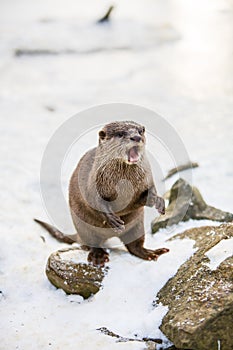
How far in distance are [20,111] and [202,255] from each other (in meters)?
4.81

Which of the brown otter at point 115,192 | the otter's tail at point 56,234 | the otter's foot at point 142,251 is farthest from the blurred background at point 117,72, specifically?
the otter's foot at point 142,251

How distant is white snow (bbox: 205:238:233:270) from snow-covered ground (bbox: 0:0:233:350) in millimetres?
412

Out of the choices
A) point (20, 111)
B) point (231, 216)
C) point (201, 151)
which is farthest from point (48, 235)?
point (20, 111)

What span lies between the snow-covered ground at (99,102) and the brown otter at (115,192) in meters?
0.19

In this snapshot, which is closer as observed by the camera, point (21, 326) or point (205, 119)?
point (21, 326)

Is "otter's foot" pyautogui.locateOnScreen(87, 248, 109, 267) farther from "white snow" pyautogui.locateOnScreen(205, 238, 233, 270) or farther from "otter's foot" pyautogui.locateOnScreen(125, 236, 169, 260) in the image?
"white snow" pyautogui.locateOnScreen(205, 238, 233, 270)

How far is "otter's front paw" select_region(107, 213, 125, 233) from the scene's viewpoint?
11.8 feet

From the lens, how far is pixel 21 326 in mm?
3400

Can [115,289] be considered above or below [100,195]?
below

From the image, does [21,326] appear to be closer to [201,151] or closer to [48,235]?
[48,235]

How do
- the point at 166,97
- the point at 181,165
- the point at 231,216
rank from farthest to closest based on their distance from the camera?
the point at 166,97 → the point at 181,165 → the point at 231,216

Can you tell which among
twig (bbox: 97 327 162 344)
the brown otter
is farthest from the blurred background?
twig (bbox: 97 327 162 344)

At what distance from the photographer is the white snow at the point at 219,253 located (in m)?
3.25

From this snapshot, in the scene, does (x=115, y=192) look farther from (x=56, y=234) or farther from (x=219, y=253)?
(x=56, y=234)
